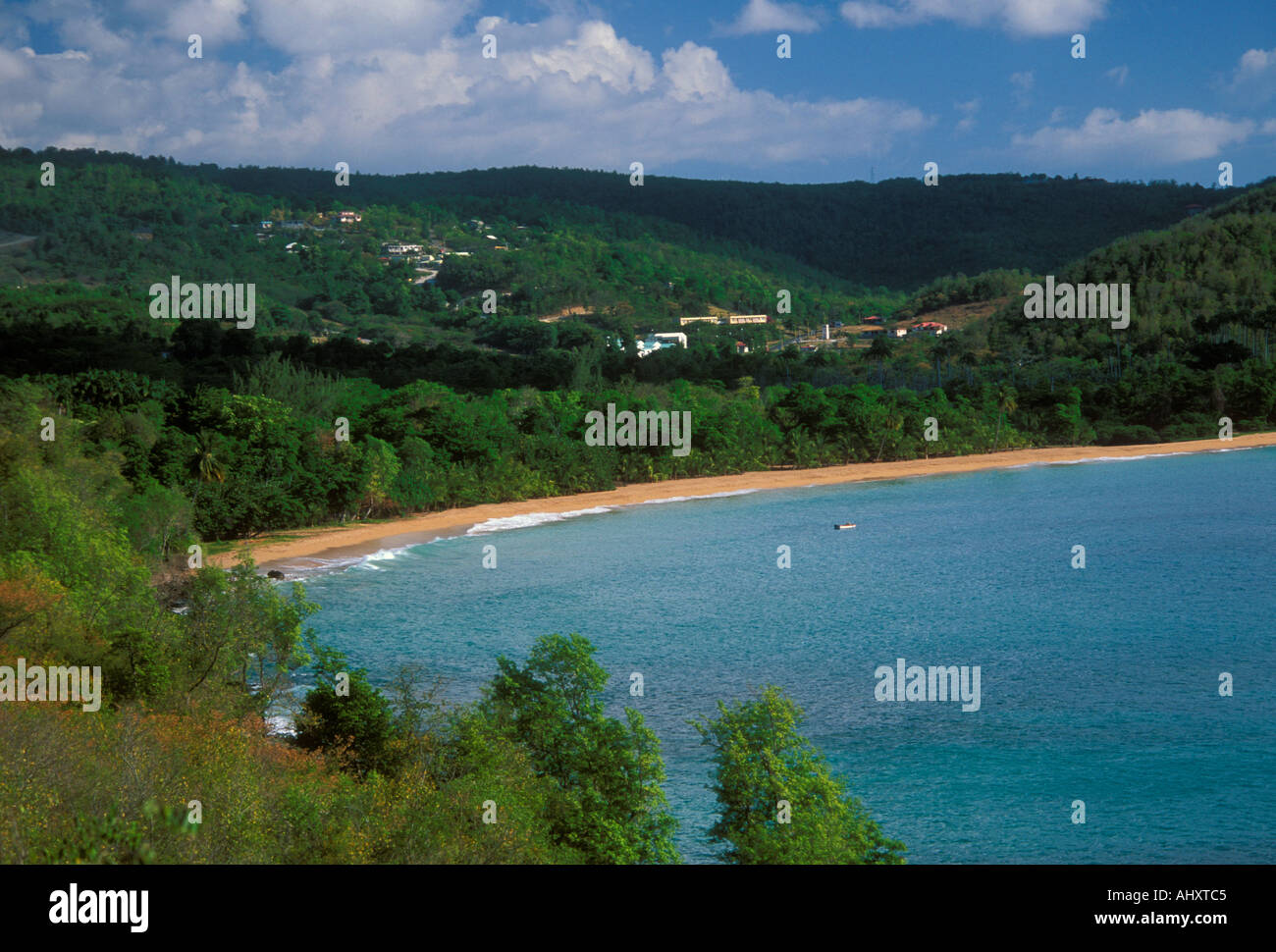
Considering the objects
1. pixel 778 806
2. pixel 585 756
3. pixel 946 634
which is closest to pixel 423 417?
pixel 946 634

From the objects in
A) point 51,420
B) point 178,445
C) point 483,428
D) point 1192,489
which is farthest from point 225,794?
point 1192,489

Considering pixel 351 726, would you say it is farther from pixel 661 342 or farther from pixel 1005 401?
pixel 661 342

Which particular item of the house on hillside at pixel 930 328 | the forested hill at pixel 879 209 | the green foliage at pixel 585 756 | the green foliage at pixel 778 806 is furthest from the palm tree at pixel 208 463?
the forested hill at pixel 879 209

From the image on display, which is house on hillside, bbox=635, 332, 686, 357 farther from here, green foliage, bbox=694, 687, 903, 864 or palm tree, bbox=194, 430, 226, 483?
green foliage, bbox=694, 687, 903, 864

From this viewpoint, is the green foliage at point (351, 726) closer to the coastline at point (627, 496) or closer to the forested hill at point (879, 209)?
the coastline at point (627, 496)
